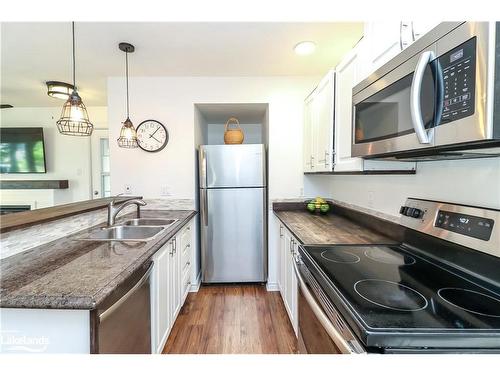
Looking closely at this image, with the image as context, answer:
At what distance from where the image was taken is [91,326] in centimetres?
94

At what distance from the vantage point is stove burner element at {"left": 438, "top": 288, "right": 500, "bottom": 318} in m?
0.77

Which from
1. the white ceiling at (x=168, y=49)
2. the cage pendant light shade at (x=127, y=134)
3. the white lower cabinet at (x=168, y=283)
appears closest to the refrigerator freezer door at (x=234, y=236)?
the white lower cabinet at (x=168, y=283)

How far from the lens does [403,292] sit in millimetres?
898

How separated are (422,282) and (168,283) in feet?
5.18

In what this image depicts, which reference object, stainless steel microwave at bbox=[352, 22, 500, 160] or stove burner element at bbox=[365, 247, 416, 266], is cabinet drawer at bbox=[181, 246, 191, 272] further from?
stainless steel microwave at bbox=[352, 22, 500, 160]

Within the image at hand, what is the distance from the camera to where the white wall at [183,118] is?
9.11 ft

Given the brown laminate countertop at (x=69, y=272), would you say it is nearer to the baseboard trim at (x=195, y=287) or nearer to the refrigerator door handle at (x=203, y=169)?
the refrigerator door handle at (x=203, y=169)

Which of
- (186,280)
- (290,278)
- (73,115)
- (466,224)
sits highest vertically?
(73,115)

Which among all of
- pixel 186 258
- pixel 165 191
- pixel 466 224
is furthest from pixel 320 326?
pixel 165 191

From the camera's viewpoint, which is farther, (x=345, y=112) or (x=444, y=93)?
(x=345, y=112)

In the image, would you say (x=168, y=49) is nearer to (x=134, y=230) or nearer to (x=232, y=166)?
(x=232, y=166)

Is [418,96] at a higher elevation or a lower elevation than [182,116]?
lower
